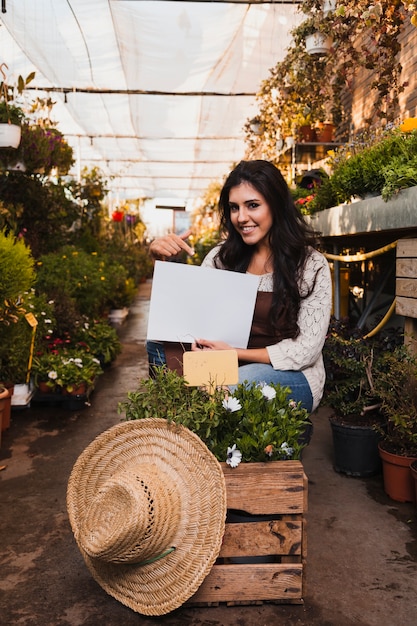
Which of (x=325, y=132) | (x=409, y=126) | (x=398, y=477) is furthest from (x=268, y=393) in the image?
(x=325, y=132)

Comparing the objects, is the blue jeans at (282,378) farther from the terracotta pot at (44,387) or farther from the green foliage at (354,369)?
the terracotta pot at (44,387)

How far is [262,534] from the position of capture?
2.17 metres

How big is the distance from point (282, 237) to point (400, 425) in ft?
3.30

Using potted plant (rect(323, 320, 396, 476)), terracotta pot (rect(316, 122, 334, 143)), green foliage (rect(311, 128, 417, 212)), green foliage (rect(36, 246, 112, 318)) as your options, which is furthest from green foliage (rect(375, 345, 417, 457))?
terracotta pot (rect(316, 122, 334, 143))

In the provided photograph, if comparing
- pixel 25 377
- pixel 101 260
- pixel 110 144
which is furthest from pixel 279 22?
pixel 110 144

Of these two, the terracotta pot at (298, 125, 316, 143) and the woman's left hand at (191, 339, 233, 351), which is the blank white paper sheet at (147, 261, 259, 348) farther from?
the terracotta pot at (298, 125, 316, 143)

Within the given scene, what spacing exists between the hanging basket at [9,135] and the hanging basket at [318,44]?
2.51 metres

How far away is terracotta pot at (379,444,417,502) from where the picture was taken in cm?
304

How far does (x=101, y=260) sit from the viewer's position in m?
8.02

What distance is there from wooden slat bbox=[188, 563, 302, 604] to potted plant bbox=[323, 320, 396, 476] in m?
1.26

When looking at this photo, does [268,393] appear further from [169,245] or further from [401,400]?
[401,400]

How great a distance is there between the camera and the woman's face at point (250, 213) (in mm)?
2732

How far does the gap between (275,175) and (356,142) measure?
2.12 meters

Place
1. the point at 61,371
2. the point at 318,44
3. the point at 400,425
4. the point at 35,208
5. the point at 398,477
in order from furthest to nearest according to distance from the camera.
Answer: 1. the point at 35,208
2. the point at 318,44
3. the point at 61,371
4. the point at 398,477
5. the point at 400,425
